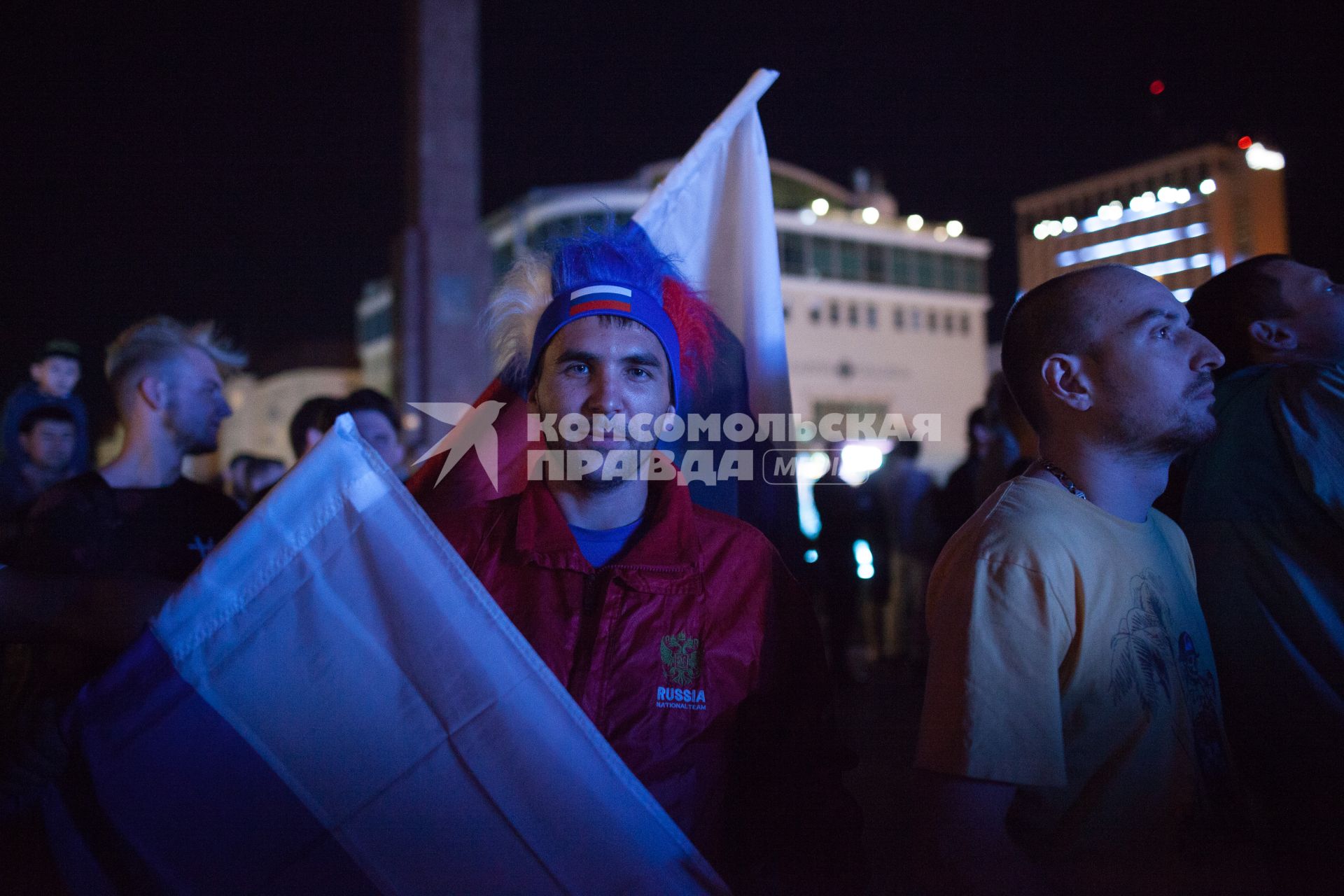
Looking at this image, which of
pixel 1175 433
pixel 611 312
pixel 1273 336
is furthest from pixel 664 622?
pixel 1273 336

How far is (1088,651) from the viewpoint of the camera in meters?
1.56

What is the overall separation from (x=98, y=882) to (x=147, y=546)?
1.77 meters

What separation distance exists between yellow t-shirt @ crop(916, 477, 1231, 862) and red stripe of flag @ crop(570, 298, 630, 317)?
0.96m

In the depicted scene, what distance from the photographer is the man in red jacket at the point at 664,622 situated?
1.79m

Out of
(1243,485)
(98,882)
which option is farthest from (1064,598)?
(98,882)

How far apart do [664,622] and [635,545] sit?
207mm

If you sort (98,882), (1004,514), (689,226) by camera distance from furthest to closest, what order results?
1. (689,226)
2. (1004,514)
3. (98,882)

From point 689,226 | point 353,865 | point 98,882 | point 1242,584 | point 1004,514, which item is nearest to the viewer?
point 98,882

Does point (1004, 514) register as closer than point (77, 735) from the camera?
No

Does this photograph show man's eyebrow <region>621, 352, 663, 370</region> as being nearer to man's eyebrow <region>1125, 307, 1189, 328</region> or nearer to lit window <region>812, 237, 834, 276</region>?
man's eyebrow <region>1125, 307, 1189, 328</region>

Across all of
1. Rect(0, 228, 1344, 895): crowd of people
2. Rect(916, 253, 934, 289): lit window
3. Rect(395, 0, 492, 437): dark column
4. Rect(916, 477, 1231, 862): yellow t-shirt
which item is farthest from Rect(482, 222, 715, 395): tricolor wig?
Rect(916, 253, 934, 289): lit window

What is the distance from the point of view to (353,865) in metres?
1.52

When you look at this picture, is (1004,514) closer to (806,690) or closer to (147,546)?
(806,690)

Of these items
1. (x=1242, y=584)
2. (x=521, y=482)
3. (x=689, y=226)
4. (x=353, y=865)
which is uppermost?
(x=689, y=226)
